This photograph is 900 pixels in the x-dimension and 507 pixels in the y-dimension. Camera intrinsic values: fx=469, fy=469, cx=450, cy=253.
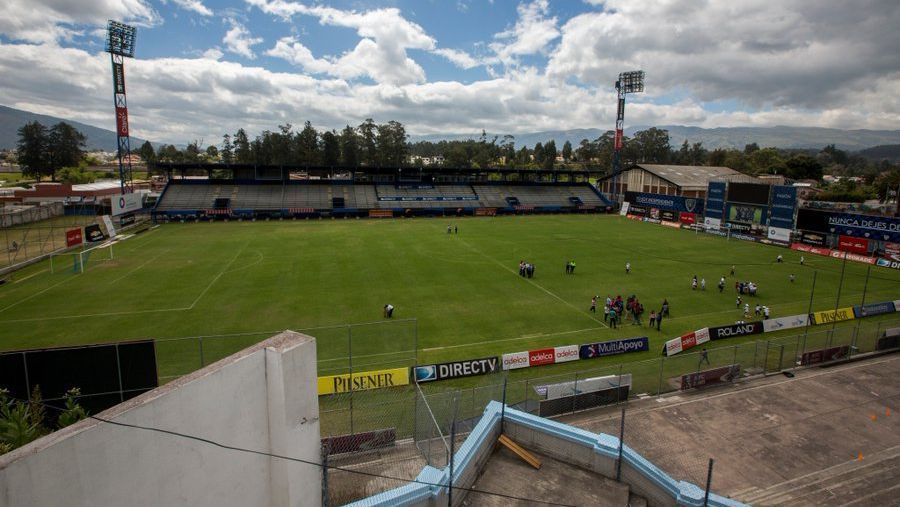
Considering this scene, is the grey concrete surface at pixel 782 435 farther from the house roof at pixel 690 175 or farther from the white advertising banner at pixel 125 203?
the house roof at pixel 690 175

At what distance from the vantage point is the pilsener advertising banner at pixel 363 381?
1730cm

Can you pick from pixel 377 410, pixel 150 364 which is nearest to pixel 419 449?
pixel 377 410

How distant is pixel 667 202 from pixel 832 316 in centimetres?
4538

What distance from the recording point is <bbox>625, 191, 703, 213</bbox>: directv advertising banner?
65.2 m

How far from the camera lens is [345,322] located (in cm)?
2575

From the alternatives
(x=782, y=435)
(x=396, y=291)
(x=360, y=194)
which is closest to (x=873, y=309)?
(x=782, y=435)

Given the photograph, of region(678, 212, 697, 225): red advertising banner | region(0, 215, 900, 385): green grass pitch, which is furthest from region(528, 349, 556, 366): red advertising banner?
region(678, 212, 697, 225): red advertising banner

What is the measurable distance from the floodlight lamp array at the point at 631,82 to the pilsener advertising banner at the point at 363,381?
8046 cm

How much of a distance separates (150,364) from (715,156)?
15844 centimetres

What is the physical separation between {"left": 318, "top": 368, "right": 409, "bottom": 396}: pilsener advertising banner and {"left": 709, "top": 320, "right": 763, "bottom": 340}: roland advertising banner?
16.5 m

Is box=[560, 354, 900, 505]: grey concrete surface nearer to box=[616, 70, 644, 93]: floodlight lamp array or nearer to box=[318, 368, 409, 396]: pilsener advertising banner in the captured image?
box=[318, 368, 409, 396]: pilsener advertising banner

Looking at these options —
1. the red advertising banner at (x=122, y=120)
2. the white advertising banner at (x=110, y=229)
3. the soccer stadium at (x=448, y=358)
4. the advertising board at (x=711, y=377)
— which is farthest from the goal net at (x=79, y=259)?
the advertising board at (x=711, y=377)

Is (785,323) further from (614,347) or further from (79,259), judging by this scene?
(79,259)

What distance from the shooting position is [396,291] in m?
31.7
